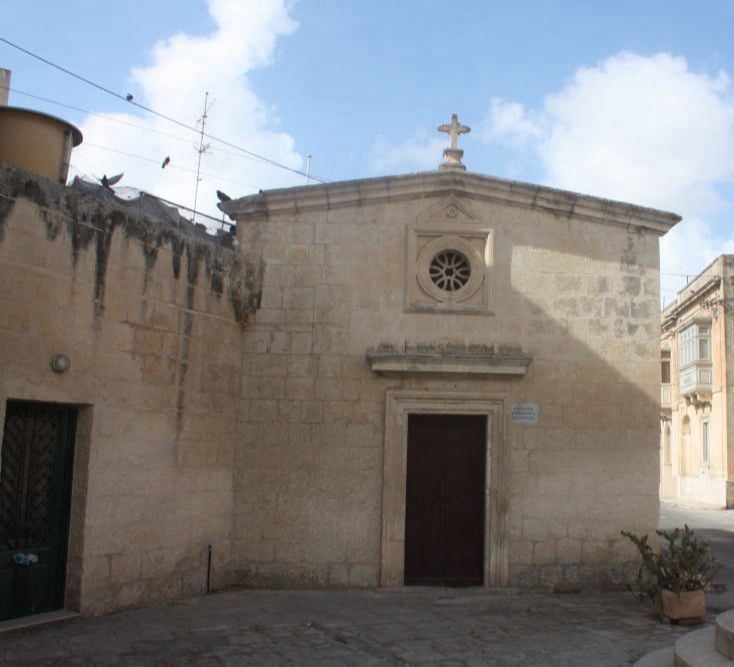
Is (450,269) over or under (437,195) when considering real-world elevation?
under

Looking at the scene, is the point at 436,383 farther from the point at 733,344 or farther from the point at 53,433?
the point at 733,344

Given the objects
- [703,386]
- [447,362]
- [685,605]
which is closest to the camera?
[685,605]

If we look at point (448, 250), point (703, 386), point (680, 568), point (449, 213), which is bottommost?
point (680, 568)

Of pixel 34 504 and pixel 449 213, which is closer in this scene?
pixel 34 504

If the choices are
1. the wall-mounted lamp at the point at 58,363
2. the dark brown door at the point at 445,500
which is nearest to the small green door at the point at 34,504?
the wall-mounted lamp at the point at 58,363

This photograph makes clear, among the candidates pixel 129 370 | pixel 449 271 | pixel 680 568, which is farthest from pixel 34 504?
pixel 680 568

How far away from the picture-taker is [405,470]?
9305mm

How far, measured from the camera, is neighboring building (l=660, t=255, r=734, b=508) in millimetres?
24297

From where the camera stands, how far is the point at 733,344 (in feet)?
80.6

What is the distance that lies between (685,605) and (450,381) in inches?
134

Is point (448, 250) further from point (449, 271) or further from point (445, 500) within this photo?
point (445, 500)

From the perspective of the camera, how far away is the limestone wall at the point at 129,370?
6676 millimetres

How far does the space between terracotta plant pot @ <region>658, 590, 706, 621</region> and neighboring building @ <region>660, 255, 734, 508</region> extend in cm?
1806

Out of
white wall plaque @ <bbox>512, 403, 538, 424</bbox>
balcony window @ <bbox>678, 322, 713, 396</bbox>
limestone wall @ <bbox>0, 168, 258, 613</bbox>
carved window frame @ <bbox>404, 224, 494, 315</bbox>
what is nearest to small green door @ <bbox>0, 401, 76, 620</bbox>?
limestone wall @ <bbox>0, 168, 258, 613</bbox>
